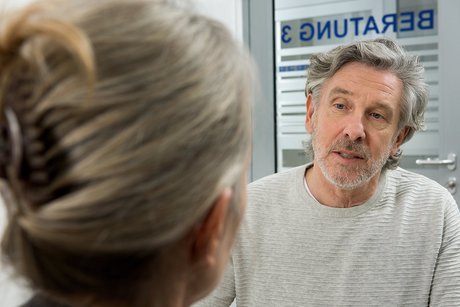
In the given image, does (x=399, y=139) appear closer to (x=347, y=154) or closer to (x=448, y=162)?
(x=347, y=154)

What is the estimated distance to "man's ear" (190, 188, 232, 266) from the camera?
677 mm

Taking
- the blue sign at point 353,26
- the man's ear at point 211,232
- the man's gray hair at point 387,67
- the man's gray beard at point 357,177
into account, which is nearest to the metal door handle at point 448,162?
the blue sign at point 353,26

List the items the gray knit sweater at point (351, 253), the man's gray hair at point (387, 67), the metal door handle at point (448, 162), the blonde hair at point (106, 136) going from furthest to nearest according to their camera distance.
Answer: the metal door handle at point (448, 162) → the man's gray hair at point (387, 67) → the gray knit sweater at point (351, 253) → the blonde hair at point (106, 136)

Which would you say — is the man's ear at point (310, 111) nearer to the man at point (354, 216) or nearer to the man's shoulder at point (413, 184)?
the man at point (354, 216)

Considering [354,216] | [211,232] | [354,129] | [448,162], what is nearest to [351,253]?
[354,216]

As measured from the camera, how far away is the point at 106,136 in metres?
0.59

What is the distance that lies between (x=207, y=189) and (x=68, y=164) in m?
0.15

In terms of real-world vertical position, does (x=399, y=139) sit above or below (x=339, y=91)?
below

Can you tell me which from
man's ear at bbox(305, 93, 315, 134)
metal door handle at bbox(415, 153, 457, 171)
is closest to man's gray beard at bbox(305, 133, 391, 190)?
man's ear at bbox(305, 93, 315, 134)

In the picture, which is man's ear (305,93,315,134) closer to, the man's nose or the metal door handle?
the man's nose

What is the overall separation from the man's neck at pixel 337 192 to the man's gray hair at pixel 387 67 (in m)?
0.11

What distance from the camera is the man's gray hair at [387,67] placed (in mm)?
1632

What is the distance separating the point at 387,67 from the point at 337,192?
1.24 ft

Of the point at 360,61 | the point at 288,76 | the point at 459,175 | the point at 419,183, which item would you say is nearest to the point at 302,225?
the point at 419,183
